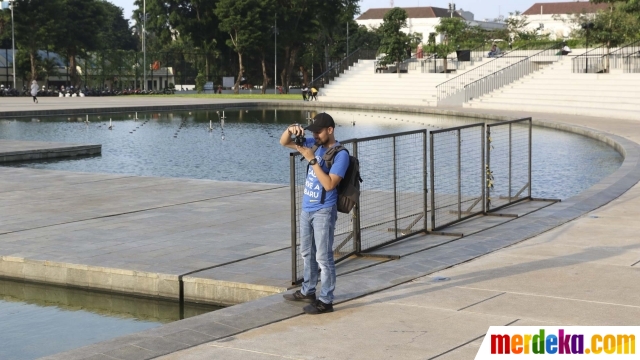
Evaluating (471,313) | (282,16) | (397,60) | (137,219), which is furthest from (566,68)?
(471,313)

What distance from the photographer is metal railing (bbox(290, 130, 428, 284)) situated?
9766 mm

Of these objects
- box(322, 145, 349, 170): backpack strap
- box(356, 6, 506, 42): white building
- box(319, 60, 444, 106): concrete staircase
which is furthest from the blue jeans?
box(356, 6, 506, 42): white building

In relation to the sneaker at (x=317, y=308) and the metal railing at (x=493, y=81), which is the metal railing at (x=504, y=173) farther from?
the metal railing at (x=493, y=81)

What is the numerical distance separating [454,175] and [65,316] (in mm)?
7821

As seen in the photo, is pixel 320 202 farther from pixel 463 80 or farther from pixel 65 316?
pixel 463 80

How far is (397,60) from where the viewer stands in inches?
2459

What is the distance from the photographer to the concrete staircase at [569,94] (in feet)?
124

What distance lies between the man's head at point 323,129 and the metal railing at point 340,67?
182ft

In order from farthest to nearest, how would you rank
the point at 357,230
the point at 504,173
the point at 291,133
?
the point at 504,173 < the point at 357,230 < the point at 291,133

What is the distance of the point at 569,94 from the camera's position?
139 feet

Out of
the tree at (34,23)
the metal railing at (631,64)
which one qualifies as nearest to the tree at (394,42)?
the metal railing at (631,64)

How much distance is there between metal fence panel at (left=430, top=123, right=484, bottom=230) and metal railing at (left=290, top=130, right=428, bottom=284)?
0.87 ft

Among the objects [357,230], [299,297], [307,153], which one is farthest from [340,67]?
[307,153]

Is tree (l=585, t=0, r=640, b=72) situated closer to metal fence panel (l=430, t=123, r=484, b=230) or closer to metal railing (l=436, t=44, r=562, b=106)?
metal railing (l=436, t=44, r=562, b=106)
